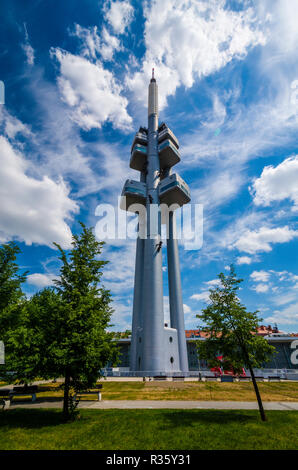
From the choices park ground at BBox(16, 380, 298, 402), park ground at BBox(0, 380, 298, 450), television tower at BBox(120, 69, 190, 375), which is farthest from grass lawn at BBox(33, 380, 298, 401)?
television tower at BBox(120, 69, 190, 375)

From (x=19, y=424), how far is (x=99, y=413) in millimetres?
4111

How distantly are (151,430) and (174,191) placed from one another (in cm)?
4502

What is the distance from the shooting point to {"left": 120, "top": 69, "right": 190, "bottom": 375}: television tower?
39.2 m

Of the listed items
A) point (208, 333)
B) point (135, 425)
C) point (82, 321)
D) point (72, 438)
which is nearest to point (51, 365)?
point (82, 321)

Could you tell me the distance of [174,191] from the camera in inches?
1986

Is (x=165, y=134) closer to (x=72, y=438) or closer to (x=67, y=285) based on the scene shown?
(x=67, y=285)

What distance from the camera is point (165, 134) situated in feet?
185

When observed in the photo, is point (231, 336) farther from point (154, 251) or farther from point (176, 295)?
point (176, 295)

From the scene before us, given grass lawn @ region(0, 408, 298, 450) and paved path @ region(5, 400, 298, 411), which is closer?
grass lawn @ region(0, 408, 298, 450)

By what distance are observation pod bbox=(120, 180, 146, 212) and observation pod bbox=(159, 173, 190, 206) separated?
4.09 metres

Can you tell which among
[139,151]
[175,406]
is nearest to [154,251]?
[139,151]

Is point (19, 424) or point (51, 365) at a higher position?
point (51, 365)

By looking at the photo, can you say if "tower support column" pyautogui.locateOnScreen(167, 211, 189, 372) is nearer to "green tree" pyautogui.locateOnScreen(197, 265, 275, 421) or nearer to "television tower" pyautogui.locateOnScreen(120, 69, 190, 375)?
"television tower" pyautogui.locateOnScreen(120, 69, 190, 375)
